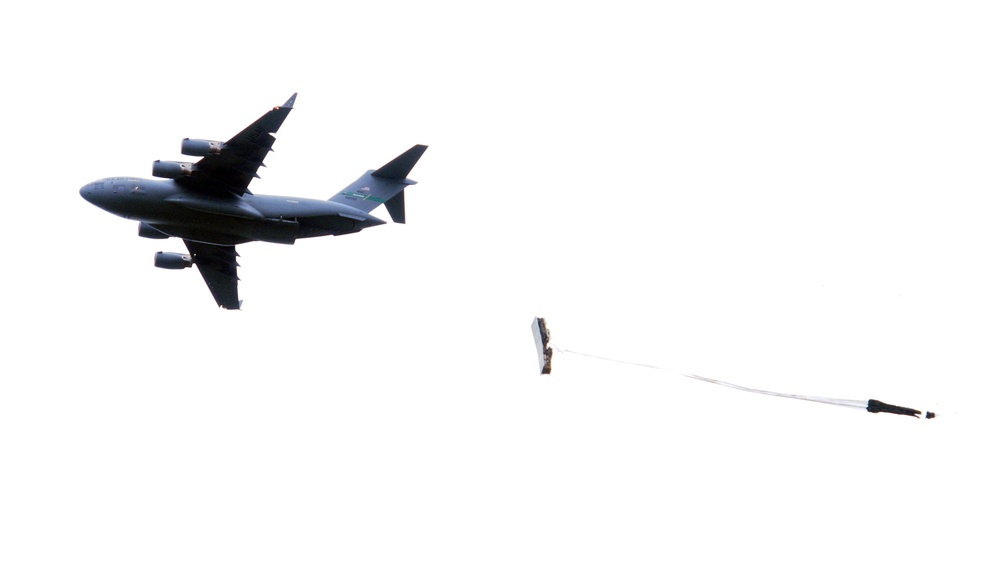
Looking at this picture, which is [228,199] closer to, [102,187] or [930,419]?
[102,187]

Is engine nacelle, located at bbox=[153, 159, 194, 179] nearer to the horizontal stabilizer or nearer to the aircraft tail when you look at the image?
the aircraft tail

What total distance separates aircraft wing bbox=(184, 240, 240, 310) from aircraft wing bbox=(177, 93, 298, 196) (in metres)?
3.33

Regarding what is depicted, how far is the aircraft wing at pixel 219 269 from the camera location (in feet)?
99.7

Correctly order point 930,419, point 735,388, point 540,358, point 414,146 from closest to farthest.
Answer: point 930,419 → point 735,388 → point 540,358 → point 414,146

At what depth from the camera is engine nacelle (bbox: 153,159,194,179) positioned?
26.7m

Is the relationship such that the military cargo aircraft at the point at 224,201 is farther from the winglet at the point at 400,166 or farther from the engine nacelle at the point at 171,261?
the engine nacelle at the point at 171,261

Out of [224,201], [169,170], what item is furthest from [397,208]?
[169,170]

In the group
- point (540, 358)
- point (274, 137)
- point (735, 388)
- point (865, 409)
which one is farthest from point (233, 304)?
point (865, 409)

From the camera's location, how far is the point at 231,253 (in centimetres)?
3048

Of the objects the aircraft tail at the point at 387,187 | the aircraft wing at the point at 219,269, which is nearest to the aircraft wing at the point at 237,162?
the aircraft tail at the point at 387,187

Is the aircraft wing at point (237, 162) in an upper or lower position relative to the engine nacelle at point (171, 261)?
upper

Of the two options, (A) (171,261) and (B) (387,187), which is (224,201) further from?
(B) (387,187)

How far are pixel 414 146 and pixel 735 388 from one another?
13.9 metres

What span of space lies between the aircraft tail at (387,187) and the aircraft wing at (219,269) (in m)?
3.88
